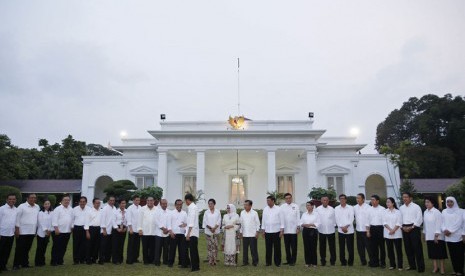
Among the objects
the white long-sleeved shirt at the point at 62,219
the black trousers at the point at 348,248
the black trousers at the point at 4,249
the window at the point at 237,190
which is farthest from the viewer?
the window at the point at 237,190

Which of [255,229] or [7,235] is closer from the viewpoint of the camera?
[7,235]

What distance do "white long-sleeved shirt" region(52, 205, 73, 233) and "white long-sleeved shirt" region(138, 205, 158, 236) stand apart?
1.70 m

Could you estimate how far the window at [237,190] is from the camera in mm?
23609

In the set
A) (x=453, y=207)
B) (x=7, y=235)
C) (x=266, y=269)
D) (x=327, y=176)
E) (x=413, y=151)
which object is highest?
(x=413, y=151)

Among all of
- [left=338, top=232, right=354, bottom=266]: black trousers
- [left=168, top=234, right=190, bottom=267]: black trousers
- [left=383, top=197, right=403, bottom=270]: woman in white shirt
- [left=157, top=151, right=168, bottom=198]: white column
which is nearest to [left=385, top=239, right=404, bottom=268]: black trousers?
[left=383, top=197, right=403, bottom=270]: woman in white shirt

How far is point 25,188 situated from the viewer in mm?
24953

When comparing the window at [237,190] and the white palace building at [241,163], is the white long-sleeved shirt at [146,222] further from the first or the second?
the window at [237,190]

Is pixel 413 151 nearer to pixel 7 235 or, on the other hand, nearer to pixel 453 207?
pixel 453 207

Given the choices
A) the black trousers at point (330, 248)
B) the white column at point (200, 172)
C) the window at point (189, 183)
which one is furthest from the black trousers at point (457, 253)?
the window at point (189, 183)

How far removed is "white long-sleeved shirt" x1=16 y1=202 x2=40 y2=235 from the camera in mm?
8883

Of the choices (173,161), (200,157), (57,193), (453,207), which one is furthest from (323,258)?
(57,193)

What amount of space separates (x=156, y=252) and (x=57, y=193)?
1828 centimetres

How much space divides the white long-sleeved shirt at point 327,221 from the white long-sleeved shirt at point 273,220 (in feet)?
3.29

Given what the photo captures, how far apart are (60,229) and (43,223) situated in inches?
16.5
